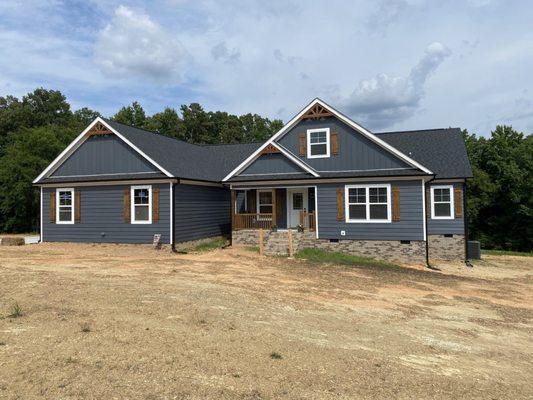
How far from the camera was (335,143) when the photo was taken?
2005 centimetres

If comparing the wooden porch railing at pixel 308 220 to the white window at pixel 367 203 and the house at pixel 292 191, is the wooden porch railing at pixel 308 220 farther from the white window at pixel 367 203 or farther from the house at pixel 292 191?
the white window at pixel 367 203

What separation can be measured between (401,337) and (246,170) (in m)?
14.5

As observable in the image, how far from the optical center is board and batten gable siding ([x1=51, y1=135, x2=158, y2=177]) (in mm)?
20031

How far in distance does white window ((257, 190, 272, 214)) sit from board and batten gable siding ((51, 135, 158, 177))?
238 inches

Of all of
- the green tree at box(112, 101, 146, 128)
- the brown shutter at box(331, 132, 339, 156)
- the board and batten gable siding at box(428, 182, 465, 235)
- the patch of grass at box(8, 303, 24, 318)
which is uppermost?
the green tree at box(112, 101, 146, 128)

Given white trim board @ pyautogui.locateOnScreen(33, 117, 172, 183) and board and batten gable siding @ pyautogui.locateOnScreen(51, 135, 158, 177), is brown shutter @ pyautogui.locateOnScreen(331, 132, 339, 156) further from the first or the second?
board and batten gable siding @ pyautogui.locateOnScreen(51, 135, 158, 177)

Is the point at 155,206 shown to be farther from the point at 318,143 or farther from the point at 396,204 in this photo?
the point at 396,204

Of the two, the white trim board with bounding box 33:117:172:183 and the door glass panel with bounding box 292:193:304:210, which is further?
the door glass panel with bounding box 292:193:304:210

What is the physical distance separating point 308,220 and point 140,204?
26.4ft

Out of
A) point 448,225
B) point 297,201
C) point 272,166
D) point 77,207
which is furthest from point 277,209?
point 77,207

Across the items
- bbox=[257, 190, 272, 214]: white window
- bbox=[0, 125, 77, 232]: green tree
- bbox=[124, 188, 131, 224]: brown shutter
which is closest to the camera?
bbox=[124, 188, 131, 224]: brown shutter

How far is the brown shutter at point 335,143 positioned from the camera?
65.6 ft

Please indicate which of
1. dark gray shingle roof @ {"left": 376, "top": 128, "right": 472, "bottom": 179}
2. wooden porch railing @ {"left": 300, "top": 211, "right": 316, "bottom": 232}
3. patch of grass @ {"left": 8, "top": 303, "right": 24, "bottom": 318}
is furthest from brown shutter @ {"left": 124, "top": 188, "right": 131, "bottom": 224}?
dark gray shingle roof @ {"left": 376, "top": 128, "right": 472, "bottom": 179}

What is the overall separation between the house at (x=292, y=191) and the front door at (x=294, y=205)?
0.05 metres
